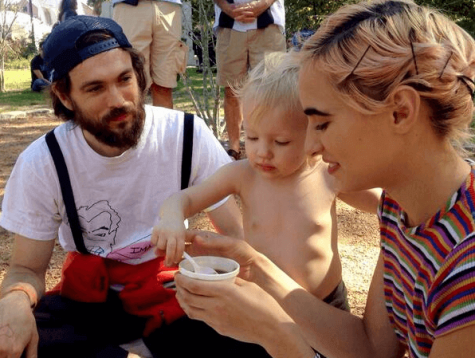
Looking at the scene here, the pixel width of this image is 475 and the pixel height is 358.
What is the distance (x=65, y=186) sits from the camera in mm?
2412

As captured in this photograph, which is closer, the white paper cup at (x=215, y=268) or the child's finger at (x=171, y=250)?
the white paper cup at (x=215, y=268)

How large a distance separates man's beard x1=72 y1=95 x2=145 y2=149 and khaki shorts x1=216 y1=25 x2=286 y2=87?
2.95m

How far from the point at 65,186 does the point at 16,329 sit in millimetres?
583

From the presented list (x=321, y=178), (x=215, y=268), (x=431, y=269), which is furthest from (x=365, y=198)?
(x=431, y=269)

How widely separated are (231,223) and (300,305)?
695mm

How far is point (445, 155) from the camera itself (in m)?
1.47

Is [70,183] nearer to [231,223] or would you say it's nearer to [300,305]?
[231,223]

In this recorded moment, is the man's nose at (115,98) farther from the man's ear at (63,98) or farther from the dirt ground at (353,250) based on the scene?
the dirt ground at (353,250)

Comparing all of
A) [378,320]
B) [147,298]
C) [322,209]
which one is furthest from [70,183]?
[378,320]

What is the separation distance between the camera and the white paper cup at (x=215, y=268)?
1658 millimetres

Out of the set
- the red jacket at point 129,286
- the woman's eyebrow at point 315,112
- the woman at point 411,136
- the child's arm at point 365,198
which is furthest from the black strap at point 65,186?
the woman's eyebrow at point 315,112

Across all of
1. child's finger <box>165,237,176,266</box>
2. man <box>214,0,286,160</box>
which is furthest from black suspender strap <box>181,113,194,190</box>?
man <box>214,0,286,160</box>

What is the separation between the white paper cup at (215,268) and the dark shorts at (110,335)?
596mm

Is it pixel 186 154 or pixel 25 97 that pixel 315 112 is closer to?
pixel 186 154
